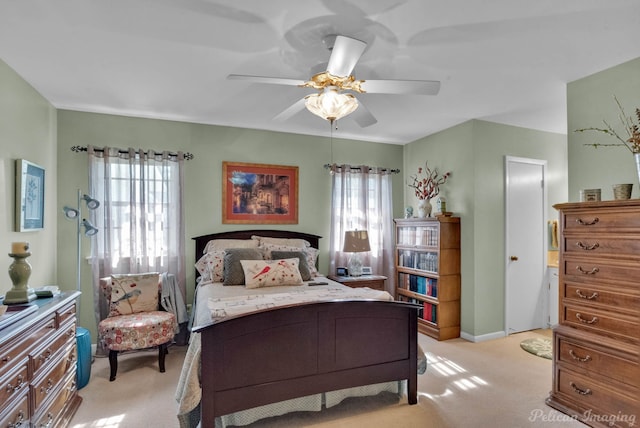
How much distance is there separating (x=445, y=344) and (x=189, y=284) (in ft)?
10.3

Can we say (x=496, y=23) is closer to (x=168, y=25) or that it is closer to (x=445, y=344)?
(x=168, y=25)

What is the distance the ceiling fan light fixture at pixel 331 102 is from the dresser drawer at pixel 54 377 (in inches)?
94.7

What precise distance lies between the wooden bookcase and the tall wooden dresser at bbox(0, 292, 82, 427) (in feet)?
11.8

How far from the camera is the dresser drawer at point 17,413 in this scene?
166 centimetres

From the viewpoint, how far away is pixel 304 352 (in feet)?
7.87

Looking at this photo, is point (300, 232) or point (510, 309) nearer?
point (510, 309)

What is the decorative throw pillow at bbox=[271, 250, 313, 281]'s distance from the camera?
3.89 metres

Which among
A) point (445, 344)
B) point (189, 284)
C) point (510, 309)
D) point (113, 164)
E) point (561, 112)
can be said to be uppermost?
point (561, 112)

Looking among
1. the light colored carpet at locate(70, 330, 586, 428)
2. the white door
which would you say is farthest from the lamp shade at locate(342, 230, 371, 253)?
the white door

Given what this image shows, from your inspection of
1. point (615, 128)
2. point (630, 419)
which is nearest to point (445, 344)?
point (630, 419)

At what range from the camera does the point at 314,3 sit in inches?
75.0

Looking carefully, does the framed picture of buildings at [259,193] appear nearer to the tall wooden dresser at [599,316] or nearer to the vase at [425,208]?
the vase at [425,208]

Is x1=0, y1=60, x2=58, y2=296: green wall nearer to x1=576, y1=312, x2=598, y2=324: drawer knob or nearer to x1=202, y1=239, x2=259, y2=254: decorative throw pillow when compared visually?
x1=202, y1=239, x2=259, y2=254: decorative throw pillow

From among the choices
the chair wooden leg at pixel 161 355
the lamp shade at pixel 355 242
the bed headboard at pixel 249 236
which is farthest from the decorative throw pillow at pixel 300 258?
the chair wooden leg at pixel 161 355
